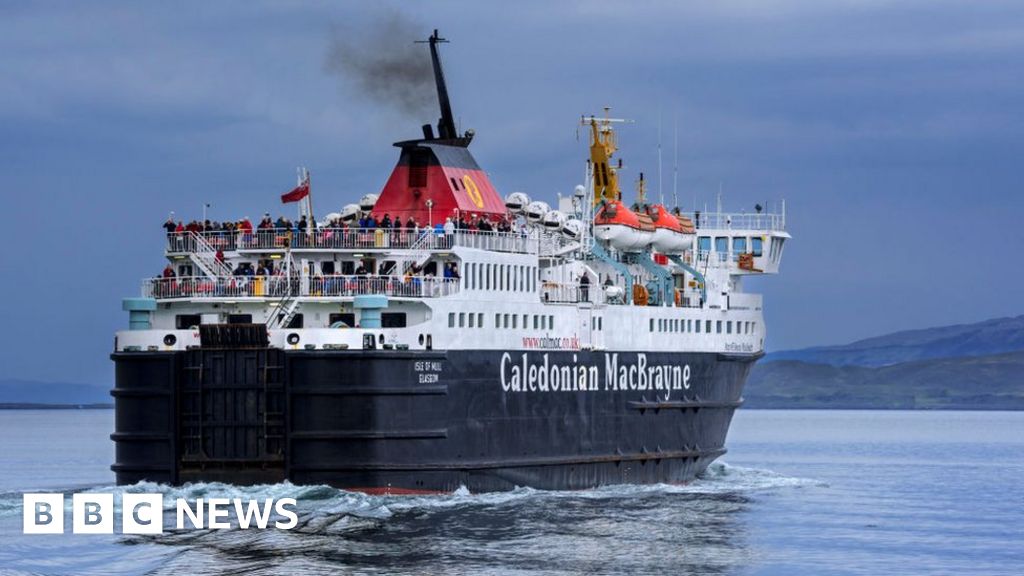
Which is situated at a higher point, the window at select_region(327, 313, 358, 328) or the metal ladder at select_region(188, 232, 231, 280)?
the metal ladder at select_region(188, 232, 231, 280)

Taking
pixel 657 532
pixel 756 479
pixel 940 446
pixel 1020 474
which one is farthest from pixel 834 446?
pixel 657 532

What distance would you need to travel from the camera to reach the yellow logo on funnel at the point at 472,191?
58750 mm

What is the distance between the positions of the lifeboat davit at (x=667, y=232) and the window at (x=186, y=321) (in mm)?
17561

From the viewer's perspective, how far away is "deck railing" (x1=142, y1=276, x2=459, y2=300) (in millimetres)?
52250

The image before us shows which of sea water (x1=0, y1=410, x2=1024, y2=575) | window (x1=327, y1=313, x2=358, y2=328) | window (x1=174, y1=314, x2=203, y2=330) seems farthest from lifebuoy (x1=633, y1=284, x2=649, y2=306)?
window (x1=174, y1=314, x2=203, y2=330)

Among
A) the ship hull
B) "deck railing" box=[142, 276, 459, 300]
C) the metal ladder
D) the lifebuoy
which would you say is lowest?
the ship hull

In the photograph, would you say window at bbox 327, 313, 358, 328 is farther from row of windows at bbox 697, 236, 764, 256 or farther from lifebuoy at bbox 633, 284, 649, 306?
row of windows at bbox 697, 236, 764, 256

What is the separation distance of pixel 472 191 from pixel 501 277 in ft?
12.7

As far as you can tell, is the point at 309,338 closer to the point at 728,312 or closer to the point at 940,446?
the point at 728,312

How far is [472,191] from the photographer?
193 feet

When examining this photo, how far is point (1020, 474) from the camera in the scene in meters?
80.6

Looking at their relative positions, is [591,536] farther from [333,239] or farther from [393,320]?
[333,239]

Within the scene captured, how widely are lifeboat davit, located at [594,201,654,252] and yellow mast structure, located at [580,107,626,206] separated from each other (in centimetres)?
257

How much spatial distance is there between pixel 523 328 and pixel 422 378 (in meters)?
5.53
